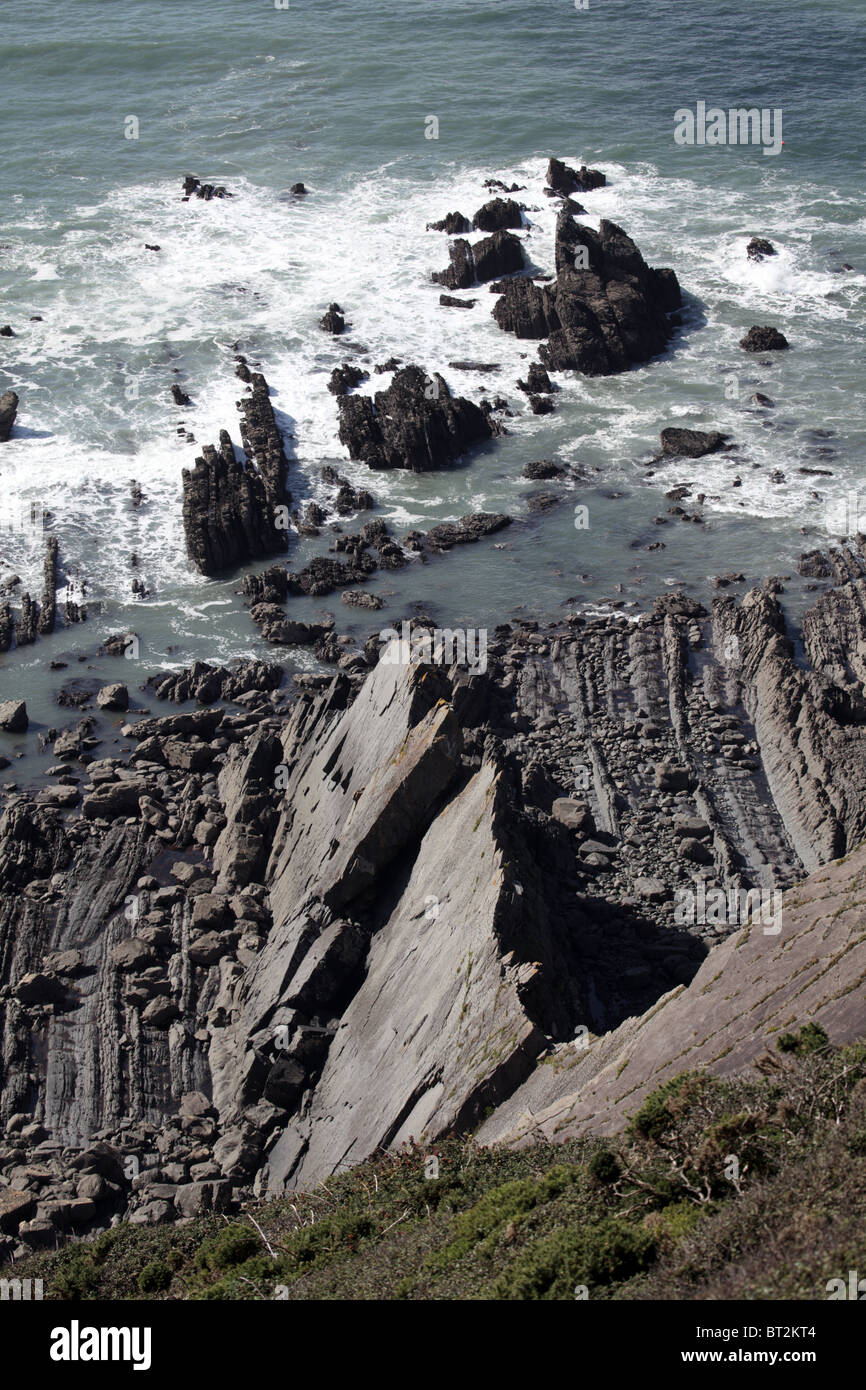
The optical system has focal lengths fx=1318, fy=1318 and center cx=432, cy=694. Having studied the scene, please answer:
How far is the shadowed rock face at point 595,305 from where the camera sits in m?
71.2

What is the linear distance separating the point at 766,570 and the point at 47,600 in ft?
99.2

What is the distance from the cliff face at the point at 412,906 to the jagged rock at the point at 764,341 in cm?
2652

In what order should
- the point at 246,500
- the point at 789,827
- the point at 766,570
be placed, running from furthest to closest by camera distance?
the point at 246,500 < the point at 766,570 < the point at 789,827

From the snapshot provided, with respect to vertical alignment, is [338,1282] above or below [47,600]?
below

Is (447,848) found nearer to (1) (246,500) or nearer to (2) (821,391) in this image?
(1) (246,500)

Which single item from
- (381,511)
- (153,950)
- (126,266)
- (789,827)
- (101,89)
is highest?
(101,89)

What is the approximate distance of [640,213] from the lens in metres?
84.6

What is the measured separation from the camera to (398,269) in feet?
262

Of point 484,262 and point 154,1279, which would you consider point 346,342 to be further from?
point 154,1279

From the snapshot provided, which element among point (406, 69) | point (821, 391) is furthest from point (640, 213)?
point (406, 69)
